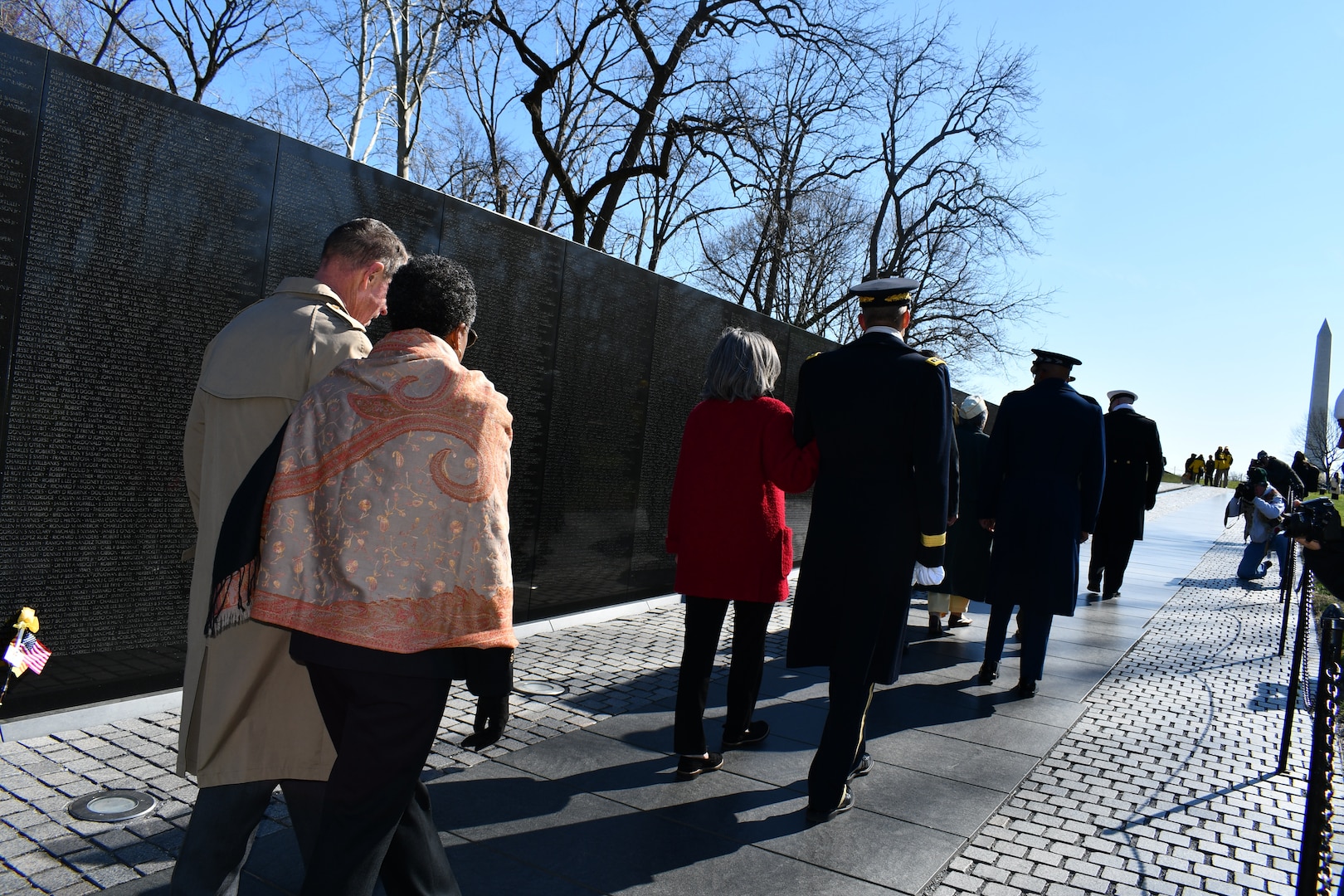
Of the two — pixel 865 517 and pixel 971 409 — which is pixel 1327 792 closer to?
pixel 865 517

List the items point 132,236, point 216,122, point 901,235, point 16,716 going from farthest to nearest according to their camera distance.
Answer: point 901,235 → point 216,122 → point 132,236 → point 16,716

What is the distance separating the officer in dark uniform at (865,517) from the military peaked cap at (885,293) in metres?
0.15

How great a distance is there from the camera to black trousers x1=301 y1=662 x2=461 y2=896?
206 cm

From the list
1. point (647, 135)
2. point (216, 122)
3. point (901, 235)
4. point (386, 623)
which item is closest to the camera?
point (386, 623)

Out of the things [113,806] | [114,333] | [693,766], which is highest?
[114,333]

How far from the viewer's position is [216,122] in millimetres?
4477

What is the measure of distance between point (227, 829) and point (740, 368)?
103 inches

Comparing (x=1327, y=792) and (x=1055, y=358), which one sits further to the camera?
(x=1055, y=358)

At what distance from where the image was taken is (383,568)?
2.08m

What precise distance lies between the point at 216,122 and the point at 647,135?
13.2m

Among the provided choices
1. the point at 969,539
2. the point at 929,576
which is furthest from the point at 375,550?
the point at 969,539

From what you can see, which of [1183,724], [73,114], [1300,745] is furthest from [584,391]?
[1300,745]

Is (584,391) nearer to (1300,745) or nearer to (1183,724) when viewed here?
(1183,724)

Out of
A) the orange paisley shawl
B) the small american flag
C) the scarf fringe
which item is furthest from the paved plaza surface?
the orange paisley shawl
